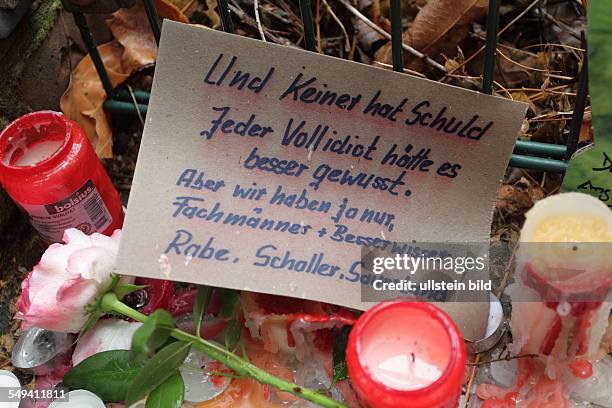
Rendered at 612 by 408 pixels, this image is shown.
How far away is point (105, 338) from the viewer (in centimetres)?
88

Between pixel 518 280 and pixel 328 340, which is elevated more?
pixel 518 280

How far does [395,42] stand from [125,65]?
0.47m

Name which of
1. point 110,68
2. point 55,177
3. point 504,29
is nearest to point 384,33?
point 504,29

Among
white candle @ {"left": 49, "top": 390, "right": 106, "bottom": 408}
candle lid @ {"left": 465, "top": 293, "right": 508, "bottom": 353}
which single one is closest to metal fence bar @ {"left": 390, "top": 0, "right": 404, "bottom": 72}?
candle lid @ {"left": 465, "top": 293, "right": 508, "bottom": 353}

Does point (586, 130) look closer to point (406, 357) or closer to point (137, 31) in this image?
point (406, 357)

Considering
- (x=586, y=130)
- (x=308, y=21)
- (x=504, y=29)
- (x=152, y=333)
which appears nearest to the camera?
(x=152, y=333)

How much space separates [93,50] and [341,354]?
0.58 metres

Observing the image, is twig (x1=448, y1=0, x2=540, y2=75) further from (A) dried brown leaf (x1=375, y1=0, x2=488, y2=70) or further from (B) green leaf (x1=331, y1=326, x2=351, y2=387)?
(B) green leaf (x1=331, y1=326, x2=351, y2=387)

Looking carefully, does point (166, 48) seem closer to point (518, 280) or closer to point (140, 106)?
point (140, 106)

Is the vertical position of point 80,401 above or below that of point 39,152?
below

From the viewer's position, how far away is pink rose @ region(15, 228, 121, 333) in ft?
2.66

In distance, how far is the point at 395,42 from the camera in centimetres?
91

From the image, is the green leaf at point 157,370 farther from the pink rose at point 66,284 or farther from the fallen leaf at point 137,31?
the fallen leaf at point 137,31

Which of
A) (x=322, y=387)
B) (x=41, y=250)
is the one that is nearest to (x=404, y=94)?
(x=322, y=387)
